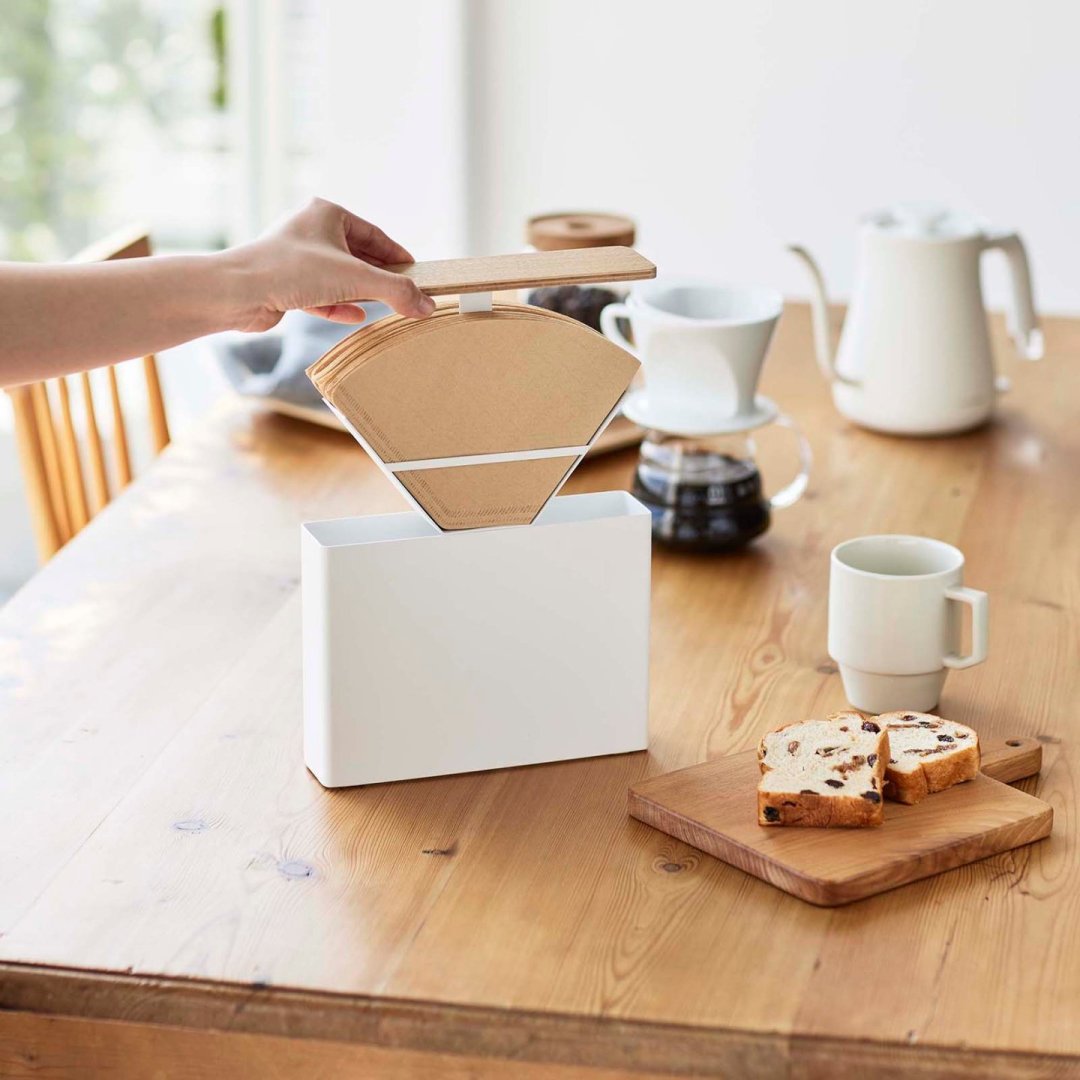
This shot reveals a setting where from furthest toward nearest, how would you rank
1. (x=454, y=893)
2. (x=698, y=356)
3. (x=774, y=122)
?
1. (x=774, y=122)
2. (x=698, y=356)
3. (x=454, y=893)

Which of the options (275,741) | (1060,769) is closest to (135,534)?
(275,741)

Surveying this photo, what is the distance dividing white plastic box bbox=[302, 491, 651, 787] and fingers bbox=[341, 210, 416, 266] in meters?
0.18

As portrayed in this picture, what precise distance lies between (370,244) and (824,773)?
1.53 feet

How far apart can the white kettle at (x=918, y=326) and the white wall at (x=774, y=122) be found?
1.58m

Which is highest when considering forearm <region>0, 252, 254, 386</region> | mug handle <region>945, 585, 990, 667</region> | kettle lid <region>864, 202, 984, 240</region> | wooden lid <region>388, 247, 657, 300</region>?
wooden lid <region>388, 247, 657, 300</region>

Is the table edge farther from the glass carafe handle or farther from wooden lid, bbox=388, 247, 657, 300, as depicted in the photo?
the glass carafe handle

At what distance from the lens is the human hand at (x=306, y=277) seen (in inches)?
37.7

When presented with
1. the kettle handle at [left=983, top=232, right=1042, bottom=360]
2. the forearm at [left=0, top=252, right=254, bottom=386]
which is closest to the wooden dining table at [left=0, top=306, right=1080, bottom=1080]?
the forearm at [left=0, top=252, right=254, bottom=386]

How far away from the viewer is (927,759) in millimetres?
950

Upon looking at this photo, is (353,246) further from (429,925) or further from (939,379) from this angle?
(939,379)

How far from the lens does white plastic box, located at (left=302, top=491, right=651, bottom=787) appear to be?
964 mm

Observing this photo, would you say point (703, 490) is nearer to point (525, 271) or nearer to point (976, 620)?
point (976, 620)

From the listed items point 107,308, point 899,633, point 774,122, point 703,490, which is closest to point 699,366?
point 703,490

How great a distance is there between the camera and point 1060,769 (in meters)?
1.04
